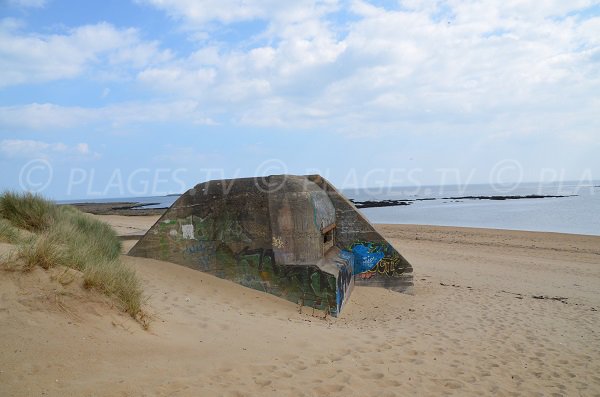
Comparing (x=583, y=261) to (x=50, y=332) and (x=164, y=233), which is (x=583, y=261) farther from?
(x=50, y=332)

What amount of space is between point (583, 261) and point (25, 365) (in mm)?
17066

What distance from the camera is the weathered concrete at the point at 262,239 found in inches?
320

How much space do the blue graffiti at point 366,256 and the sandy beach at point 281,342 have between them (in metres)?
0.53

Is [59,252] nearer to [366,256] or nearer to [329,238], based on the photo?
[329,238]

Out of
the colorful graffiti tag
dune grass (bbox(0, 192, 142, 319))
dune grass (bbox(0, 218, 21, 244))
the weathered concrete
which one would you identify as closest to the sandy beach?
dune grass (bbox(0, 192, 142, 319))

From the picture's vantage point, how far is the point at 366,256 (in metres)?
10.1

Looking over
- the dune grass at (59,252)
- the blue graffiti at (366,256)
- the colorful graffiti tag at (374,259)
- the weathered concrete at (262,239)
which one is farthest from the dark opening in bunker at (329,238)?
the dune grass at (59,252)

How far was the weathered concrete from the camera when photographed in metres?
8.13

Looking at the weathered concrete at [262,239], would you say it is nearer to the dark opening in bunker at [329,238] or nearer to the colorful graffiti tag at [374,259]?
the dark opening in bunker at [329,238]

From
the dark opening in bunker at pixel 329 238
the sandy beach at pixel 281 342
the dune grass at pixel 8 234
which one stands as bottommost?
the sandy beach at pixel 281 342

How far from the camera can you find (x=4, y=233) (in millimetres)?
5539

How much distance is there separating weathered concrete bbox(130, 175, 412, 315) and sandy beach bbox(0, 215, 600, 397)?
328 millimetres

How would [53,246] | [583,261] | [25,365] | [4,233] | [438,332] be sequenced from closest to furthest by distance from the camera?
[25,365] < [53,246] < [4,233] < [438,332] < [583,261]

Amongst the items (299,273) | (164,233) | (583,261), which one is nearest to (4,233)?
(164,233)
